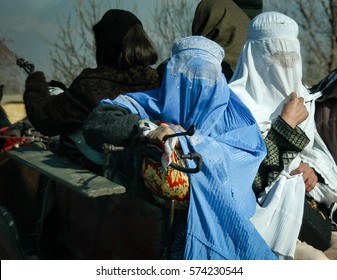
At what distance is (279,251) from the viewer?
3.04m

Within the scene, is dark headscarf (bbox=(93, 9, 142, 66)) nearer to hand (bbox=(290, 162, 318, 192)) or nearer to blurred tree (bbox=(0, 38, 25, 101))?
blurred tree (bbox=(0, 38, 25, 101))

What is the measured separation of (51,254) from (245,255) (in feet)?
4.43

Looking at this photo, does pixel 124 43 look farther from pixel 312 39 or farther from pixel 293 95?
pixel 312 39

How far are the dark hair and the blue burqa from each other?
21.4 inches

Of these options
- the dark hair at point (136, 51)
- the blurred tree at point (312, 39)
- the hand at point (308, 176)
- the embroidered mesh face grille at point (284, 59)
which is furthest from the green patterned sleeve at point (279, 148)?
the blurred tree at point (312, 39)

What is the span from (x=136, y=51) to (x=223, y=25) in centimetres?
104

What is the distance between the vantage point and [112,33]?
3703 millimetres

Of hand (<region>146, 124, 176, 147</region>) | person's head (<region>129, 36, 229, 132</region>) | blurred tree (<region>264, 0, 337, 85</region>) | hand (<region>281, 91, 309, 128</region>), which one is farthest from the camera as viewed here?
blurred tree (<region>264, 0, 337, 85</region>)

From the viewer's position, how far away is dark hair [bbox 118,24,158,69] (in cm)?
364

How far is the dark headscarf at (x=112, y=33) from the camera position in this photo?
3.68 m

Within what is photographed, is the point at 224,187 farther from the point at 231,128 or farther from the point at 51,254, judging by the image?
the point at 51,254

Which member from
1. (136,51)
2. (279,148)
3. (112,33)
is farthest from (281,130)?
(112,33)

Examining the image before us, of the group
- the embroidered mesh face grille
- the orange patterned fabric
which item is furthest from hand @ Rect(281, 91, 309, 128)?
the orange patterned fabric

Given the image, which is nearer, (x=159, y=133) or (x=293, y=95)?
(x=159, y=133)
